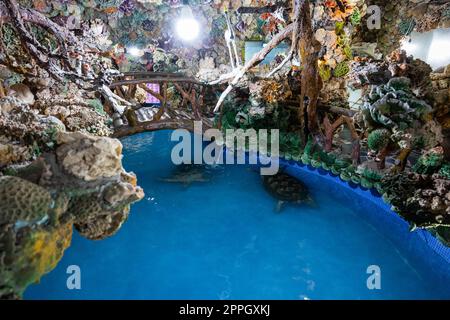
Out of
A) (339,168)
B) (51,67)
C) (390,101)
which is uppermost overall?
(51,67)

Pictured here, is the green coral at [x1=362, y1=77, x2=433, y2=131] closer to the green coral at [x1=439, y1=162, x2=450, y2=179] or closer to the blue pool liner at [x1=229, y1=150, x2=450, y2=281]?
the green coral at [x1=439, y1=162, x2=450, y2=179]

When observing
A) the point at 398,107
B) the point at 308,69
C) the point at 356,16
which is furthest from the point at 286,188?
the point at 356,16

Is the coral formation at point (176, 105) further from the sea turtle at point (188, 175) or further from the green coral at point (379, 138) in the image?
the sea turtle at point (188, 175)

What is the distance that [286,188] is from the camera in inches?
334

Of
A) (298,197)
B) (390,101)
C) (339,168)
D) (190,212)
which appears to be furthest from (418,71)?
(190,212)

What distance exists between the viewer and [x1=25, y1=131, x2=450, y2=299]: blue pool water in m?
5.62

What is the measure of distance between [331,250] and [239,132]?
5733 mm

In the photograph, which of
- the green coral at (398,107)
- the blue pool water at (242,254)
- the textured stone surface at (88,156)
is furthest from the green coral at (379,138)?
the textured stone surface at (88,156)

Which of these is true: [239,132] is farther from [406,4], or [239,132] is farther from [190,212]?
[406,4]

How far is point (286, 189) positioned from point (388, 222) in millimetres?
2725

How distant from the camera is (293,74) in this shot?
10.6 m

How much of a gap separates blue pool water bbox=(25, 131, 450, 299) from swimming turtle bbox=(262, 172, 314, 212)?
0.22 metres

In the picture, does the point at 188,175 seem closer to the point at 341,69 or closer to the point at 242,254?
the point at 242,254

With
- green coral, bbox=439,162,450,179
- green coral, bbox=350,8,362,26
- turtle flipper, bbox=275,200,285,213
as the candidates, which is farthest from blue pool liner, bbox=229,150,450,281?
green coral, bbox=350,8,362,26
